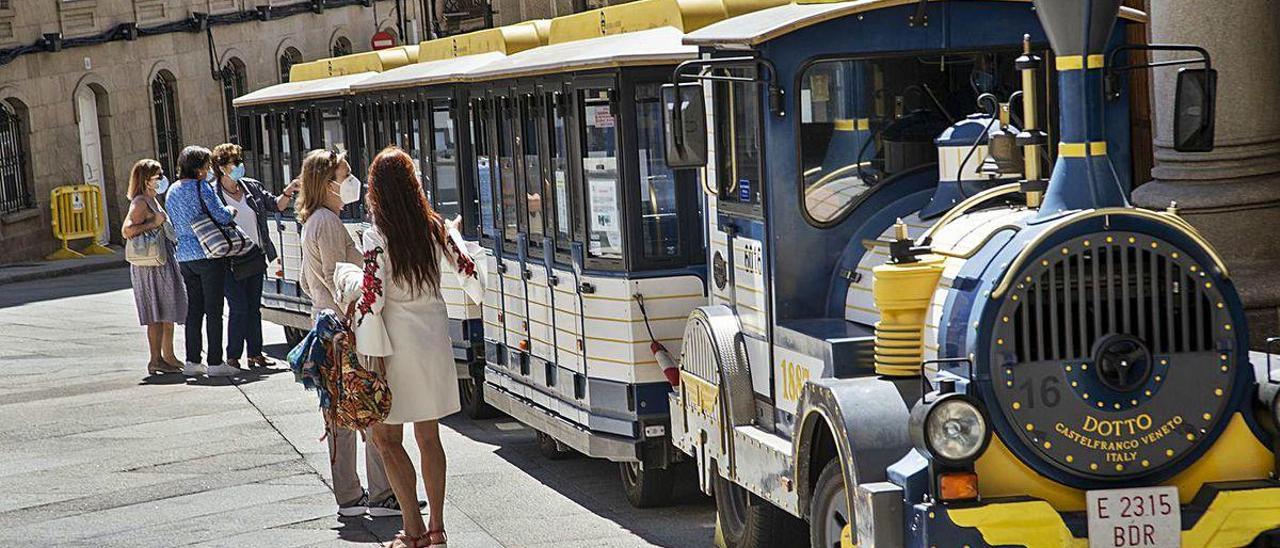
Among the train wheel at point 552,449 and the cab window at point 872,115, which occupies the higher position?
the cab window at point 872,115

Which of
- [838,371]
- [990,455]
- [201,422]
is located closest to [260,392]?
[201,422]

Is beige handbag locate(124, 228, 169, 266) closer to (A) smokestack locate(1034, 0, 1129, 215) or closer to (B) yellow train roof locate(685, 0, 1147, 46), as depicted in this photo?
(B) yellow train roof locate(685, 0, 1147, 46)

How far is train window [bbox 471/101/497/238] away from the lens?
39.7 ft

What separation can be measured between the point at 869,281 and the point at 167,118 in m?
32.9

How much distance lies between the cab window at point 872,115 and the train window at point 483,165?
14.8 ft

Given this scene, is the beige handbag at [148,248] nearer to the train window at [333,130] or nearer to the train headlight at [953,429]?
the train window at [333,130]

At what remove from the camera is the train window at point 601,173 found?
996cm

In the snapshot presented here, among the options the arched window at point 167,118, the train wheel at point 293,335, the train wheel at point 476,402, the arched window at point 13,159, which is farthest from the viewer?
the arched window at point 167,118

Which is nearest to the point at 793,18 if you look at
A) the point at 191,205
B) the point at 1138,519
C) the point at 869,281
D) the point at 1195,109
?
the point at 869,281

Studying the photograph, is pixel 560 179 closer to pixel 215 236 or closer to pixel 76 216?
pixel 215 236

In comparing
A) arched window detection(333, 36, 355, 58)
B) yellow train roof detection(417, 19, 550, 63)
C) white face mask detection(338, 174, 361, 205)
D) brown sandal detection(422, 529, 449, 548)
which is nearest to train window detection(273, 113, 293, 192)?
yellow train roof detection(417, 19, 550, 63)

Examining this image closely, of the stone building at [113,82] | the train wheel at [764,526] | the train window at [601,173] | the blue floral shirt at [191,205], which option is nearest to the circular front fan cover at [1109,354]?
the train wheel at [764,526]

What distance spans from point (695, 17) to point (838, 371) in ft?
11.5

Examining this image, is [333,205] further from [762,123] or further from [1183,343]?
[1183,343]
